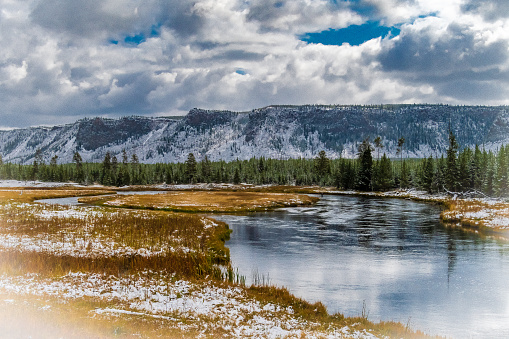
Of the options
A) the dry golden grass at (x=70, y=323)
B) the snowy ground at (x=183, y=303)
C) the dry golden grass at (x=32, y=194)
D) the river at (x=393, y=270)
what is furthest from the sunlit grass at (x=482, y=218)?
the dry golden grass at (x=32, y=194)

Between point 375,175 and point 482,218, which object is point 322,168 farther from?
point 482,218

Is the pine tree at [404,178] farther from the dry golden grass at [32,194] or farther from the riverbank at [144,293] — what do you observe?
the riverbank at [144,293]

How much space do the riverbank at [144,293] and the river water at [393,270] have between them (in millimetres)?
2505

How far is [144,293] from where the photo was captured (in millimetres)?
17031

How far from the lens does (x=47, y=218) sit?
3738 centimetres

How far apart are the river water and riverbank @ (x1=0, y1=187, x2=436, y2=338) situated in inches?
98.6

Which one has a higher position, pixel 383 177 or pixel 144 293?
pixel 383 177

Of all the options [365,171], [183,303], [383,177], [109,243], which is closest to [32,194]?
[109,243]

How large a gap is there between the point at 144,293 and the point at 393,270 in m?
17.3

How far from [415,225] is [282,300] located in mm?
35232

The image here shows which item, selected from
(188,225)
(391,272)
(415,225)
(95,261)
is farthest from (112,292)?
(415,225)

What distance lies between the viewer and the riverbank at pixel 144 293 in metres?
13.2

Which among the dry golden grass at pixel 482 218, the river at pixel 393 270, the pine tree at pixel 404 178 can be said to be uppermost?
the pine tree at pixel 404 178

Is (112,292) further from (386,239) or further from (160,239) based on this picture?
(386,239)
